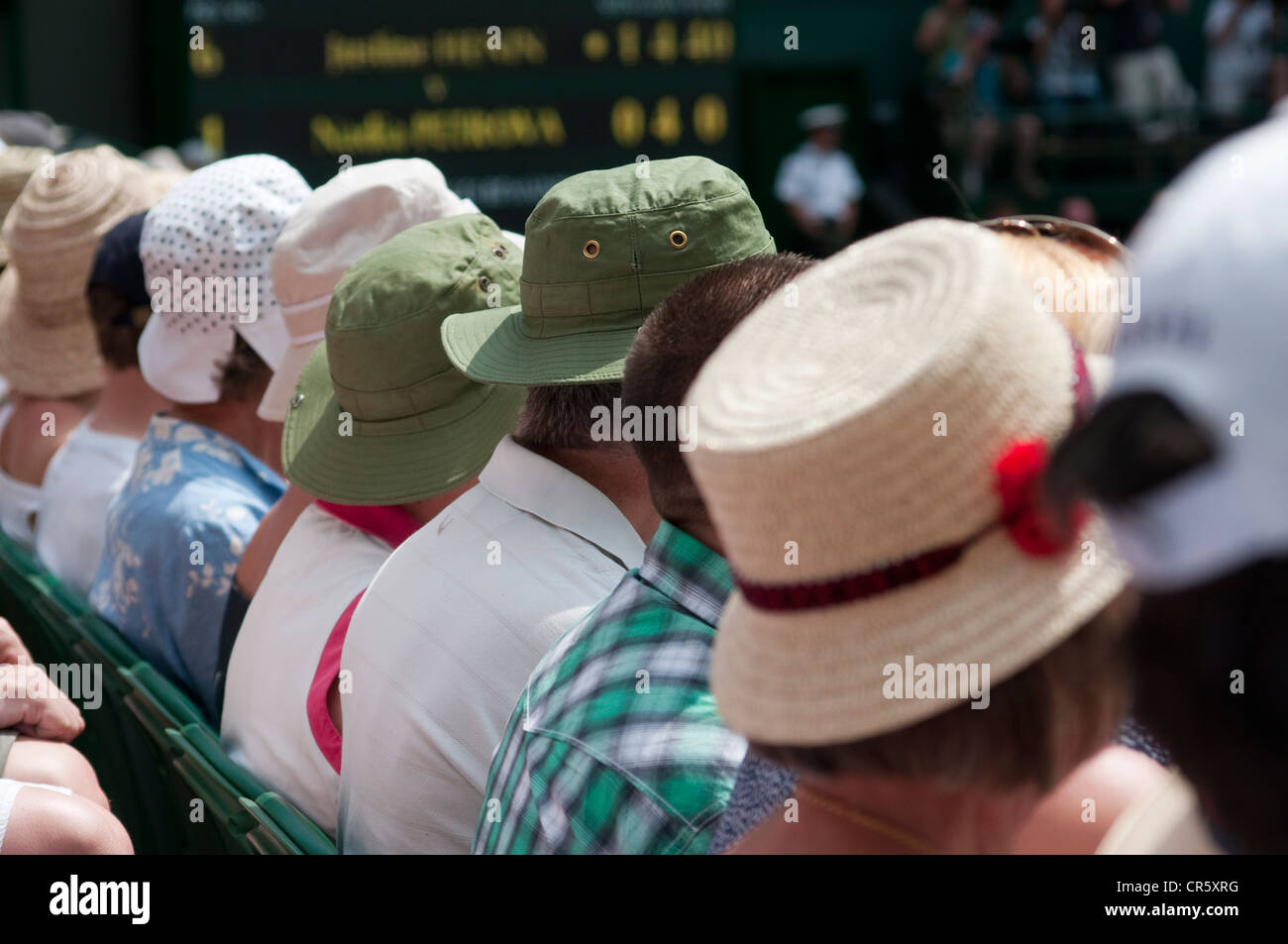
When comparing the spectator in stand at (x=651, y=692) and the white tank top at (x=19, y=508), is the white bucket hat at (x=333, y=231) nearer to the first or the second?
the spectator in stand at (x=651, y=692)

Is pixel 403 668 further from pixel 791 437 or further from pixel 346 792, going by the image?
pixel 791 437

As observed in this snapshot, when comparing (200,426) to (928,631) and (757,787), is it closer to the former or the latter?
(757,787)

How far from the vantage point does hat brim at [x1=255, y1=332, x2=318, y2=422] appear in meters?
3.29

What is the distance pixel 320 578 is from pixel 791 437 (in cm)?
169

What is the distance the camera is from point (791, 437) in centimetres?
111

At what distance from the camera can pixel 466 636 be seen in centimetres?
208

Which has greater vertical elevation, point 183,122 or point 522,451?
point 183,122

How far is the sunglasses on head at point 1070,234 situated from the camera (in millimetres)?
1695

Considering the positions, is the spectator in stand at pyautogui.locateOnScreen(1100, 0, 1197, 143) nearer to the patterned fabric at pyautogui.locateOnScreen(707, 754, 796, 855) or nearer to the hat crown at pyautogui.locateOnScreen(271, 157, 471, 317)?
the hat crown at pyautogui.locateOnScreen(271, 157, 471, 317)

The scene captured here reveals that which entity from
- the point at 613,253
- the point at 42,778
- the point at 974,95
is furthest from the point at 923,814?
the point at 974,95

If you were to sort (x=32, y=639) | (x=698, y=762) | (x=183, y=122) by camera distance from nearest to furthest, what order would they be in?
1. (x=698, y=762)
2. (x=32, y=639)
3. (x=183, y=122)

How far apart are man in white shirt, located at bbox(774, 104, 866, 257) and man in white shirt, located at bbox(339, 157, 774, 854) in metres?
10.6

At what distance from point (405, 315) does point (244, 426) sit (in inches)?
40.9
